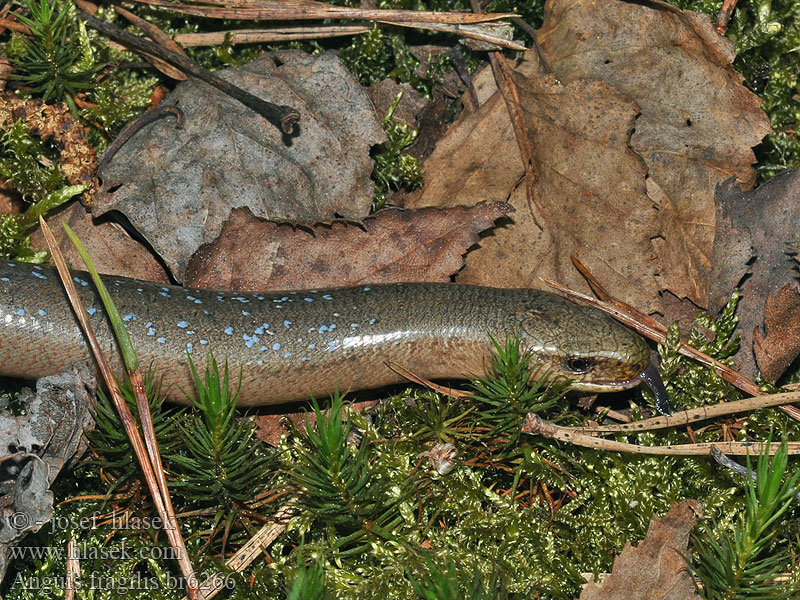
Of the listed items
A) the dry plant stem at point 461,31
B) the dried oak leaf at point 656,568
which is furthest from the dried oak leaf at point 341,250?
the dried oak leaf at point 656,568

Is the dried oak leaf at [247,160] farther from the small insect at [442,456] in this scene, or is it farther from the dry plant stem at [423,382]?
the small insect at [442,456]

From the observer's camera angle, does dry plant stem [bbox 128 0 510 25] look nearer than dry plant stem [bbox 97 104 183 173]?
No

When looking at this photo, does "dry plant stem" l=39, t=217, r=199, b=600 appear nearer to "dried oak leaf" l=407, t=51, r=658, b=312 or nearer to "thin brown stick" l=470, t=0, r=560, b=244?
"dried oak leaf" l=407, t=51, r=658, b=312

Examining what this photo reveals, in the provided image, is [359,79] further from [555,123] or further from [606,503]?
[606,503]

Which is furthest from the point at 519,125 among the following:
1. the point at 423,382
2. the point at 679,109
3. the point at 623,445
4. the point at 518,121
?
the point at 623,445

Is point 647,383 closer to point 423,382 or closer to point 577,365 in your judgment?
point 577,365

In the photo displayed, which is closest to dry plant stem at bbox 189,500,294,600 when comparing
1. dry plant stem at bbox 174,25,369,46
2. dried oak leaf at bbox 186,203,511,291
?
dried oak leaf at bbox 186,203,511,291

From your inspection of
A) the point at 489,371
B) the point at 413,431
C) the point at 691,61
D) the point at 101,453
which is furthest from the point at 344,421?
the point at 691,61
